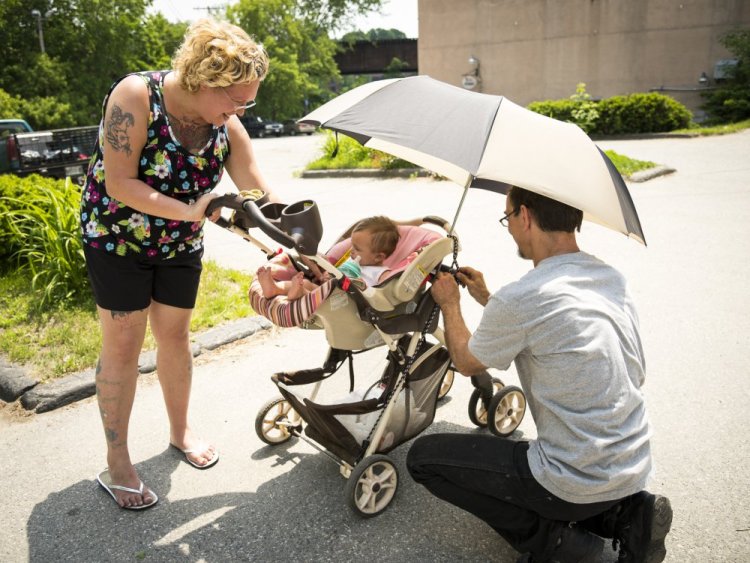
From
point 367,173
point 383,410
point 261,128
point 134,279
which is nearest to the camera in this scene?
point 134,279

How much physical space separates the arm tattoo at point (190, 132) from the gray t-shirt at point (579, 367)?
1.46 m

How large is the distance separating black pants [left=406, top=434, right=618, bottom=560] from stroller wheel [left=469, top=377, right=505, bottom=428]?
866mm

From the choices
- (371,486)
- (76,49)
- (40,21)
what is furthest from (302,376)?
(76,49)

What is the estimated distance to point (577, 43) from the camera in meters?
25.4

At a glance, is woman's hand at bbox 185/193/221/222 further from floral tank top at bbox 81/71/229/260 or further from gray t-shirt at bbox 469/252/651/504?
gray t-shirt at bbox 469/252/651/504

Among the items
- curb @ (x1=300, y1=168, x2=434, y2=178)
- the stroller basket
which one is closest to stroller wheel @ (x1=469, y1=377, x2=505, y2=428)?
the stroller basket

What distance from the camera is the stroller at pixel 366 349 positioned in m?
2.48

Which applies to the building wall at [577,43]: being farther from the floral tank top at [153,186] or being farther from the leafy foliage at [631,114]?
the floral tank top at [153,186]

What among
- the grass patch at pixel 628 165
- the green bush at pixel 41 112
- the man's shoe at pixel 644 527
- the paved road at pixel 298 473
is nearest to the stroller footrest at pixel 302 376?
the paved road at pixel 298 473

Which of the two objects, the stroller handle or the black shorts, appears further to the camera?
the black shorts

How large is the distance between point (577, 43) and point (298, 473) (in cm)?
2647

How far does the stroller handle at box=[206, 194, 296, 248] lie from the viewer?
87.0 inches

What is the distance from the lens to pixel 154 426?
357 cm

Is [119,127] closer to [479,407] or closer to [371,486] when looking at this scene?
[371,486]
